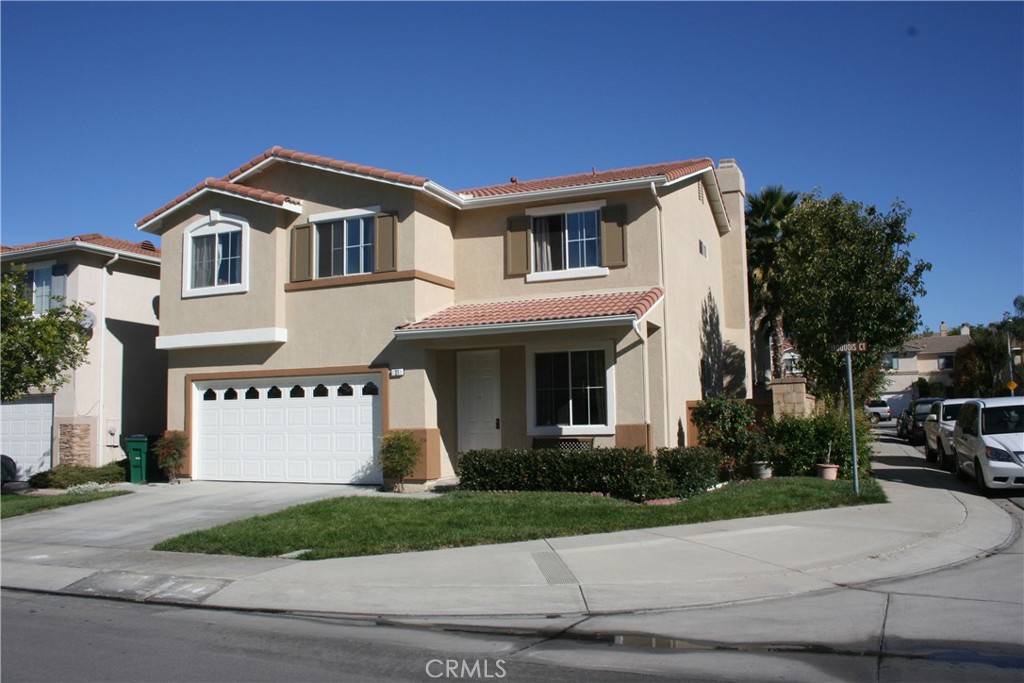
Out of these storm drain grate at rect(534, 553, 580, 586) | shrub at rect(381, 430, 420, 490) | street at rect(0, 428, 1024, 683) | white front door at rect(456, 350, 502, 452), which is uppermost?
white front door at rect(456, 350, 502, 452)

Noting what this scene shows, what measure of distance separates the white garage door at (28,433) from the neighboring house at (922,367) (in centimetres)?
5527

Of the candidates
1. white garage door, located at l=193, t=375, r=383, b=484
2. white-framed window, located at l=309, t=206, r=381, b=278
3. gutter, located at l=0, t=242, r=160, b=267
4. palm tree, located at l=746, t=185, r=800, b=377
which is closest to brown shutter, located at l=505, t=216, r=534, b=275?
white-framed window, located at l=309, t=206, r=381, b=278

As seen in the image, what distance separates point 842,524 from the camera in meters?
11.7

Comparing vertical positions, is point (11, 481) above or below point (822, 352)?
below

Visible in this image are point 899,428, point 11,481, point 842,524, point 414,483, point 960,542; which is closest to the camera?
point 960,542

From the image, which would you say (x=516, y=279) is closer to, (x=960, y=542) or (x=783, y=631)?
(x=960, y=542)

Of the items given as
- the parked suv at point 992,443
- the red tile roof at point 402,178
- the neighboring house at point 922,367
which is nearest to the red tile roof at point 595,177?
the red tile roof at point 402,178

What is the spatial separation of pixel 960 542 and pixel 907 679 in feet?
18.6

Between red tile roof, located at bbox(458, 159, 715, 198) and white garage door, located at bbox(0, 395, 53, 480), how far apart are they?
11323 millimetres

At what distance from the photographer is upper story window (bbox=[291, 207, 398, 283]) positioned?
55.7 feet

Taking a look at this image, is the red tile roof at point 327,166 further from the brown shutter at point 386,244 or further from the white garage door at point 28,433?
the white garage door at point 28,433

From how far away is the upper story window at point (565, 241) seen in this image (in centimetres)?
1694

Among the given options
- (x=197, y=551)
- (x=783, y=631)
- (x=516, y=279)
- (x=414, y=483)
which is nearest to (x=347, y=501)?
(x=414, y=483)

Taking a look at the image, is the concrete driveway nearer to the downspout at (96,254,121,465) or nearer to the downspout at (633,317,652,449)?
the downspout at (96,254,121,465)
